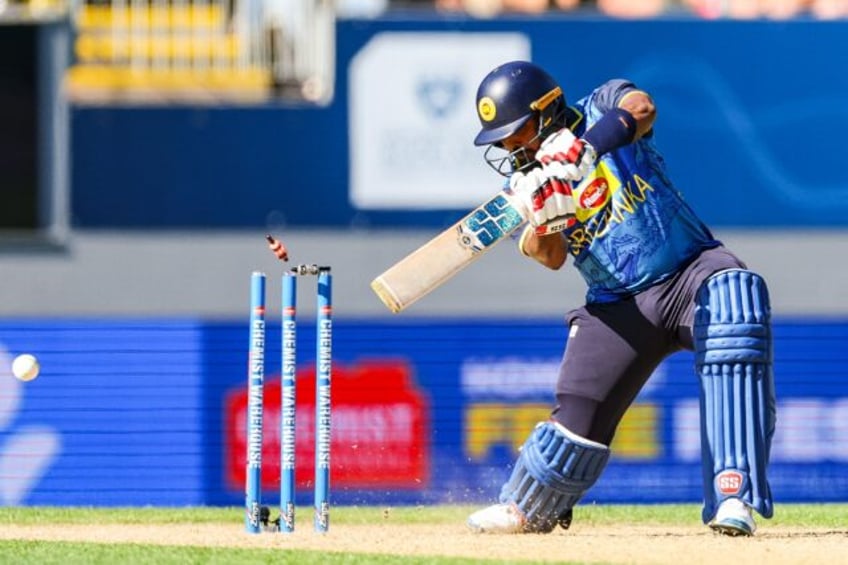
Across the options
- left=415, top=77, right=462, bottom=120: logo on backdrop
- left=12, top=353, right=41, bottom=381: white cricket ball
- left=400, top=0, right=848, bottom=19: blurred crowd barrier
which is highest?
left=400, top=0, right=848, bottom=19: blurred crowd barrier

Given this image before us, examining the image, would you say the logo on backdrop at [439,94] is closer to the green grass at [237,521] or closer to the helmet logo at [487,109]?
the green grass at [237,521]

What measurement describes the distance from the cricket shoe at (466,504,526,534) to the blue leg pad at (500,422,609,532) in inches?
1.1

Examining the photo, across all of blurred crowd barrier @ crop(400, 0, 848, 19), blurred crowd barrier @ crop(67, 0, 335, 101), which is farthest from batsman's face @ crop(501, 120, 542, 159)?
blurred crowd barrier @ crop(400, 0, 848, 19)

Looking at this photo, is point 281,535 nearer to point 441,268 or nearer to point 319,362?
point 319,362

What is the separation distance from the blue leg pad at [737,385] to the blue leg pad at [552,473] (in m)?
0.58

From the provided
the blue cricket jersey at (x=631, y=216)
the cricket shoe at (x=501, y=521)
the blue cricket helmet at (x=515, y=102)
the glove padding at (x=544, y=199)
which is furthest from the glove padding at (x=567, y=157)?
the cricket shoe at (x=501, y=521)

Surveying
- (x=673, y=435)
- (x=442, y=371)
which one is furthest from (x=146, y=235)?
(x=673, y=435)

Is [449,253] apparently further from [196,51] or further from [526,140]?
[196,51]

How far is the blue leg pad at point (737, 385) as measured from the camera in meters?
7.31

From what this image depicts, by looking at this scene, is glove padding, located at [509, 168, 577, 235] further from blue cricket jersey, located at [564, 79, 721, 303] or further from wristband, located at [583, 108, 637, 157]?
blue cricket jersey, located at [564, 79, 721, 303]

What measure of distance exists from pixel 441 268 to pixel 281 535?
1346mm

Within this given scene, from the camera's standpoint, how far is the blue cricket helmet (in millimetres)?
7449

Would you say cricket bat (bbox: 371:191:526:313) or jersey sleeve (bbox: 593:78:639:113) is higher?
jersey sleeve (bbox: 593:78:639:113)

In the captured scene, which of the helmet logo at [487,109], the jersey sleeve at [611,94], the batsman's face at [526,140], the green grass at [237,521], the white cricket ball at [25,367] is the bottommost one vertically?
the green grass at [237,521]
